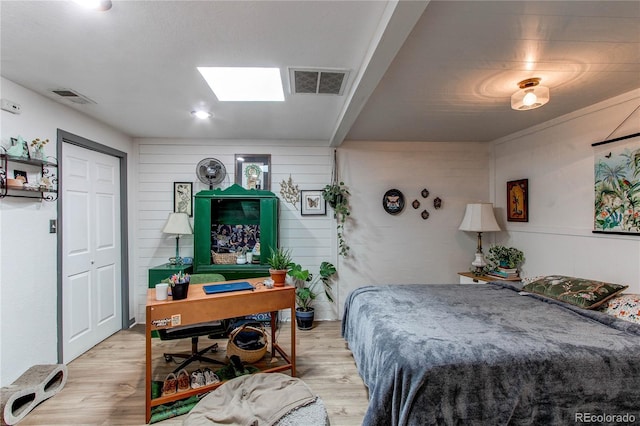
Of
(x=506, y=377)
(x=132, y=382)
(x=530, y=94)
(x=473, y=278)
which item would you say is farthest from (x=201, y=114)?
(x=473, y=278)

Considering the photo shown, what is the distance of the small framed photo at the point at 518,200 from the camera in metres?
3.56

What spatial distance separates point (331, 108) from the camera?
9.37 ft

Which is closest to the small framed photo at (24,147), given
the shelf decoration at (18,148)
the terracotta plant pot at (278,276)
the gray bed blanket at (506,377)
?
the shelf decoration at (18,148)

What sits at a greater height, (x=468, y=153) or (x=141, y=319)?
(x=468, y=153)

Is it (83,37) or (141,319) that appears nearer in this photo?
(83,37)

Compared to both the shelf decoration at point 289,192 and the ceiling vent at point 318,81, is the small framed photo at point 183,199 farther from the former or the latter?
the ceiling vent at point 318,81

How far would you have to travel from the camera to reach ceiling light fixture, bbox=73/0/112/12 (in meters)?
1.39

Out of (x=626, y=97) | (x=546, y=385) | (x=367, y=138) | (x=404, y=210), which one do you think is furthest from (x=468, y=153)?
(x=546, y=385)

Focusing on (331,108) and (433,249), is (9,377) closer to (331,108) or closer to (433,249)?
(331,108)

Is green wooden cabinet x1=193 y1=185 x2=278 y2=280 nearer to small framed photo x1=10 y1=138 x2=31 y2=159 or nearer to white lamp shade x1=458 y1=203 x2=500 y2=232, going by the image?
small framed photo x1=10 y1=138 x2=31 y2=159

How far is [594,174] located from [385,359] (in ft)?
8.91

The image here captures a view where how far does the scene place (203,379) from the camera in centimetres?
240

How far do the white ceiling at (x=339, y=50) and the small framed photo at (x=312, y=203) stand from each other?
134 centimetres

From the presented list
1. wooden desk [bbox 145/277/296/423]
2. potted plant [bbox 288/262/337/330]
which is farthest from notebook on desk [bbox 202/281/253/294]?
potted plant [bbox 288/262/337/330]
